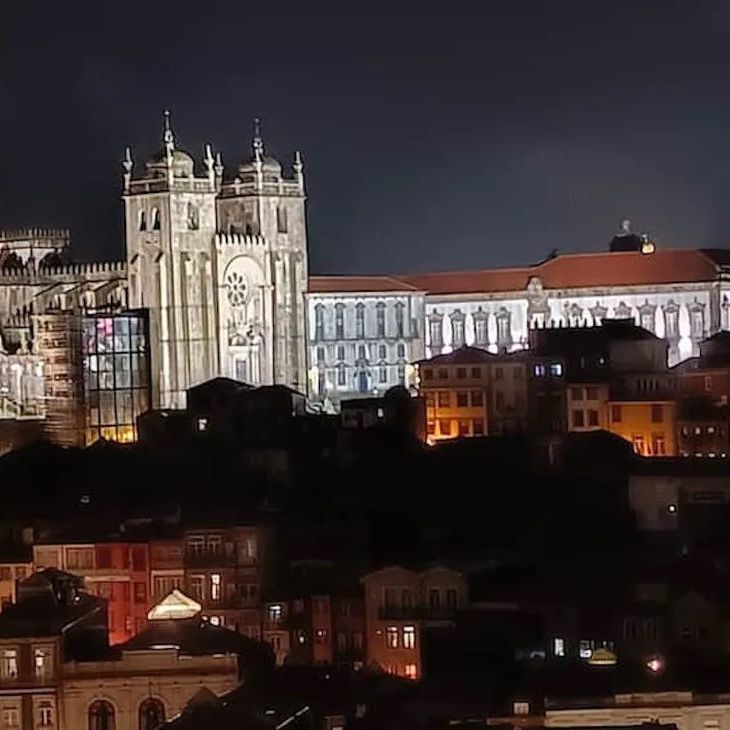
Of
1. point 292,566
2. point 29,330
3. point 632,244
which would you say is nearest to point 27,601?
point 292,566

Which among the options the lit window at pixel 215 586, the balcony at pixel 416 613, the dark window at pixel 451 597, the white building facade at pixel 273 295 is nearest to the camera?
the balcony at pixel 416 613

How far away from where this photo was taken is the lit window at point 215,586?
25.2 meters

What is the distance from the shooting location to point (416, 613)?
2375 centimetres

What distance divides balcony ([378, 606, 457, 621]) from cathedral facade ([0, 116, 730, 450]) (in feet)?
47.5

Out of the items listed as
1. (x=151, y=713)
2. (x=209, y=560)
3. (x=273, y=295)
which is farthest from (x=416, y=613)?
(x=273, y=295)

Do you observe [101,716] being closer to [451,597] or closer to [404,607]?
[404,607]

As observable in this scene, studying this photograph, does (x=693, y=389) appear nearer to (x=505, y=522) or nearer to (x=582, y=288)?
(x=505, y=522)

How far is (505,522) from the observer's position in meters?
27.9

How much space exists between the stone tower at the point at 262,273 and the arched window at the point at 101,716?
762 inches

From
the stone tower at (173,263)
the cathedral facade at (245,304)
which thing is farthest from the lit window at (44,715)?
the stone tower at (173,263)

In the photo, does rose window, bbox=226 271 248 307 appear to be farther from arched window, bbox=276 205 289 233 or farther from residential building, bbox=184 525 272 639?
residential building, bbox=184 525 272 639

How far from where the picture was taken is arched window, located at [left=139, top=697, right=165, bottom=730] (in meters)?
20.9

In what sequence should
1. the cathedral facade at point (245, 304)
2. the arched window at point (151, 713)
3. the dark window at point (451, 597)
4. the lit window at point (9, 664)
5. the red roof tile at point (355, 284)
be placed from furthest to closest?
the red roof tile at point (355, 284)
the cathedral facade at point (245, 304)
the dark window at point (451, 597)
the lit window at point (9, 664)
the arched window at point (151, 713)

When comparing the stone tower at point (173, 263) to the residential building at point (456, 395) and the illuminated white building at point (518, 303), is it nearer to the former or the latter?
the illuminated white building at point (518, 303)
